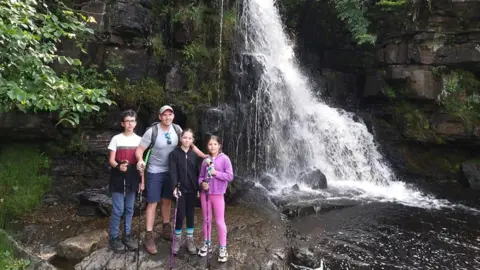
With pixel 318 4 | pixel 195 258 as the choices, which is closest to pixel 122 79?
pixel 195 258

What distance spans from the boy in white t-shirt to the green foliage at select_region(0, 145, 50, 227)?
12.8ft

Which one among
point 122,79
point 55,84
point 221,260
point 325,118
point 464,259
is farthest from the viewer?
point 325,118

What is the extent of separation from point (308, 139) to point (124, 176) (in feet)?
30.8

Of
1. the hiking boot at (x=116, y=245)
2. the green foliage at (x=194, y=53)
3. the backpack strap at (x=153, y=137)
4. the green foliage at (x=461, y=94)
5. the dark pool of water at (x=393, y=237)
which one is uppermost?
the green foliage at (x=194, y=53)

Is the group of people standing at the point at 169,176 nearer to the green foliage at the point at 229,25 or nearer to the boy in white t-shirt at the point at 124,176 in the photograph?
the boy in white t-shirt at the point at 124,176

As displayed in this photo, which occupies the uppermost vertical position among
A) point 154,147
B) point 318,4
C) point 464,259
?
point 318,4

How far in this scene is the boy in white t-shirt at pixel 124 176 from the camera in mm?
5039

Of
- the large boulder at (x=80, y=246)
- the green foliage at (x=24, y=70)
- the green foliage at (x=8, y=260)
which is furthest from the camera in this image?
the large boulder at (x=80, y=246)

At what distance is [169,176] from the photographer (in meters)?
5.08

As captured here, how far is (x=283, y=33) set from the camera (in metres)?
17.0

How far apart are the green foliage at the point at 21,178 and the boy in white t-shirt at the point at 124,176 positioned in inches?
154

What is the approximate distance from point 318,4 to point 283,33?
247 cm

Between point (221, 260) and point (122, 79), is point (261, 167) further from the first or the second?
point (221, 260)

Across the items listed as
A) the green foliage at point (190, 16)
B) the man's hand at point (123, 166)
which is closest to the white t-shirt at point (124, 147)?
the man's hand at point (123, 166)
